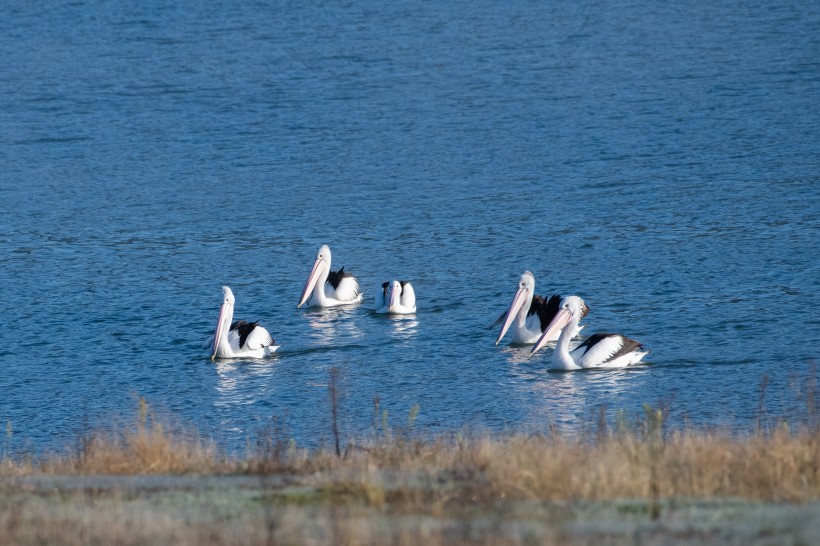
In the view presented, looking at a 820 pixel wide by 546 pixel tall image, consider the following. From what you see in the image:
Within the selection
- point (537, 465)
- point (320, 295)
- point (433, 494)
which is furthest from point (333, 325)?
point (433, 494)

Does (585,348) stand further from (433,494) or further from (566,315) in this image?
(433,494)

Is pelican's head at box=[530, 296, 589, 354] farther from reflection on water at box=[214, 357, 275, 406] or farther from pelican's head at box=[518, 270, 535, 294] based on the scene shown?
reflection on water at box=[214, 357, 275, 406]

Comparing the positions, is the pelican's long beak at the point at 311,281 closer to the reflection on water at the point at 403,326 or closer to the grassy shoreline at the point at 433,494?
the reflection on water at the point at 403,326

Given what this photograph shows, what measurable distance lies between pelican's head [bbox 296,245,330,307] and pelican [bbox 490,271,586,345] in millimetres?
2786

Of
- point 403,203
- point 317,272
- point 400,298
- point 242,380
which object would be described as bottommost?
point 242,380

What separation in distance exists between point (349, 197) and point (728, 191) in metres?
5.90

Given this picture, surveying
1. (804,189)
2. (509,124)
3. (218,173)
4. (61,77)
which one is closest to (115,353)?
(218,173)

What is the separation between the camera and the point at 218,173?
2323 centimetres

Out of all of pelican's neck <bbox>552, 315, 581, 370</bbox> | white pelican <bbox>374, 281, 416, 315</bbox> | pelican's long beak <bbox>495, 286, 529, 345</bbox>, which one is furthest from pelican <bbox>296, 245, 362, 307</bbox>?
Result: pelican's neck <bbox>552, 315, 581, 370</bbox>

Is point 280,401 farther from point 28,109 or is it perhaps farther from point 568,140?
point 28,109

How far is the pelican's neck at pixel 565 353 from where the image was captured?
45.2 feet

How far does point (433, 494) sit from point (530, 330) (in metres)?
8.71

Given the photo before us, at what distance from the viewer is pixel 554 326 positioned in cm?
1460

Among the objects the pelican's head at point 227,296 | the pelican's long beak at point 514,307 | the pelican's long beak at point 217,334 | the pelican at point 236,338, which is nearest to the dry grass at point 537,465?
the pelican at point 236,338
